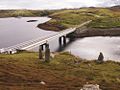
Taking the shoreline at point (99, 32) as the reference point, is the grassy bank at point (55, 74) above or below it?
above

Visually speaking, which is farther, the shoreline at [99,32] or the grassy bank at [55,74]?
the shoreline at [99,32]

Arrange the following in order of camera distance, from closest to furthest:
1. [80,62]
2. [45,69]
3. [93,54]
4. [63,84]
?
[63,84] → [45,69] → [80,62] → [93,54]

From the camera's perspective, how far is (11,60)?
225ft

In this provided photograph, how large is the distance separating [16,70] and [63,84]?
11.2m

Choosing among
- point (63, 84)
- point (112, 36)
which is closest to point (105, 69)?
point (63, 84)

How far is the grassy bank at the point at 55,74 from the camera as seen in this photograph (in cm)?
4981

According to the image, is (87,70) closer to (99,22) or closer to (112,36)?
(112,36)

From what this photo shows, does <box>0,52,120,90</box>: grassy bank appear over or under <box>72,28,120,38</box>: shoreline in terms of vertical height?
over

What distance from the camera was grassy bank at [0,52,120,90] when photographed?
1961 inches

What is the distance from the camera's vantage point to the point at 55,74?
193 ft

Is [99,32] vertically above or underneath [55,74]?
underneath

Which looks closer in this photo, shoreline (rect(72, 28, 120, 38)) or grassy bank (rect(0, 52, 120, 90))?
grassy bank (rect(0, 52, 120, 90))

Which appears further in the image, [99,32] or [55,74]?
[99,32]

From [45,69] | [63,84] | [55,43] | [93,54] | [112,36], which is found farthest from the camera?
[112,36]
